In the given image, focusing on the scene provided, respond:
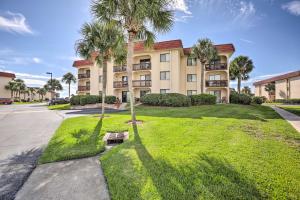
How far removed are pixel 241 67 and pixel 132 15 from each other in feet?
108

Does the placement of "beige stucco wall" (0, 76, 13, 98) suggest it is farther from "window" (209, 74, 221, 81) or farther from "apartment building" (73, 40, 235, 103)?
"window" (209, 74, 221, 81)

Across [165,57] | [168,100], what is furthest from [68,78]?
[168,100]

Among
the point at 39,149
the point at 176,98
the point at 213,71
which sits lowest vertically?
A: the point at 39,149

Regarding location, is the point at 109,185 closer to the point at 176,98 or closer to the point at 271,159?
the point at 271,159

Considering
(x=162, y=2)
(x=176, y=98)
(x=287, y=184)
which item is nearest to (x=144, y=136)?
(x=287, y=184)

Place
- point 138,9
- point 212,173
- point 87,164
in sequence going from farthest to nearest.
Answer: point 138,9 < point 87,164 < point 212,173

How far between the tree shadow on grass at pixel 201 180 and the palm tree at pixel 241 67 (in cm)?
3542

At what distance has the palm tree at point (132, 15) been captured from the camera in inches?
370

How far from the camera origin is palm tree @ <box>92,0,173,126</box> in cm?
939

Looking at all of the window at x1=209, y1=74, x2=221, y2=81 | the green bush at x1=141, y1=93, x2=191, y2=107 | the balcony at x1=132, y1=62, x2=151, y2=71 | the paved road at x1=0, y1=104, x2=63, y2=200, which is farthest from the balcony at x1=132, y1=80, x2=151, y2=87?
the paved road at x1=0, y1=104, x2=63, y2=200

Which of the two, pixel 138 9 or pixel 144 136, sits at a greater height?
pixel 138 9

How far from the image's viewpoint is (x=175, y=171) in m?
4.07

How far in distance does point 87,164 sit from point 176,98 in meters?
17.0

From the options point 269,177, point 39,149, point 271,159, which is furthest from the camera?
point 39,149
